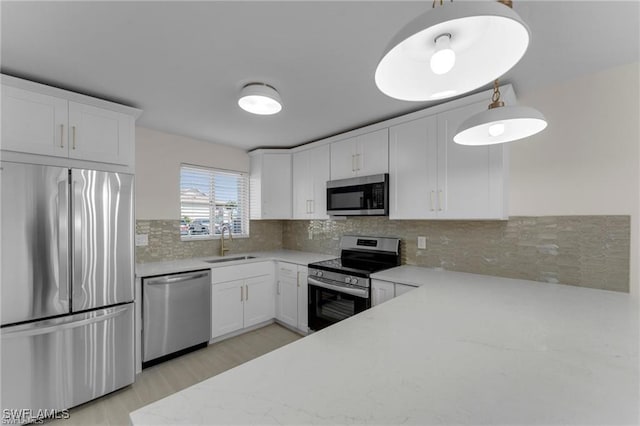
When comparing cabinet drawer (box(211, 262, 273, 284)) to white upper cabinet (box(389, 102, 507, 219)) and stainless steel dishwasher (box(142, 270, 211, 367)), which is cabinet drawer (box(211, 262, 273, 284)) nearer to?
stainless steel dishwasher (box(142, 270, 211, 367))

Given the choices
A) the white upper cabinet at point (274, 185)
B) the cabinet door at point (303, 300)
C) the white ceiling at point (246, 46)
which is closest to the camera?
the white ceiling at point (246, 46)

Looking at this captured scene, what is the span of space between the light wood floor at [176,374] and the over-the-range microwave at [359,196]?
1.60 metres

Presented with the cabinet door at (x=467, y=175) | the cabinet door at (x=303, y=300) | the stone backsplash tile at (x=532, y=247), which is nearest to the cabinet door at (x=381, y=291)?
the stone backsplash tile at (x=532, y=247)

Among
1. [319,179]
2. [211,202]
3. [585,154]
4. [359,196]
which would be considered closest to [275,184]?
[319,179]

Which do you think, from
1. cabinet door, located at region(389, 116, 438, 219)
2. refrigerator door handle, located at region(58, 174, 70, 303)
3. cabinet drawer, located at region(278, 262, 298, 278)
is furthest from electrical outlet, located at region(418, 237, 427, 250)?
refrigerator door handle, located at region(58, 174, 70, 303)

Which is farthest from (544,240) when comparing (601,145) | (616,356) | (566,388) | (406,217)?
(566,388)

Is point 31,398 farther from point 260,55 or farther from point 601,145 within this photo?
point 601,145

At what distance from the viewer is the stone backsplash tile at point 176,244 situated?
9.61 feet

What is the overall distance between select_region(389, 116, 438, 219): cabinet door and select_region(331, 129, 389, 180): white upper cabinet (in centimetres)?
9

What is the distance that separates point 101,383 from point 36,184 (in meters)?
1.51

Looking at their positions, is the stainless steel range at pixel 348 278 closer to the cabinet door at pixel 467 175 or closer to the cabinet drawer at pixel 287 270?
the cabinet drawer at pixel 287 270

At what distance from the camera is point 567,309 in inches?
55.3

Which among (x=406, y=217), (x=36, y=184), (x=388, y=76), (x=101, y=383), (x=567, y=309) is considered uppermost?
(x=388, y=76)

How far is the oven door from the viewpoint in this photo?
2.38 m
